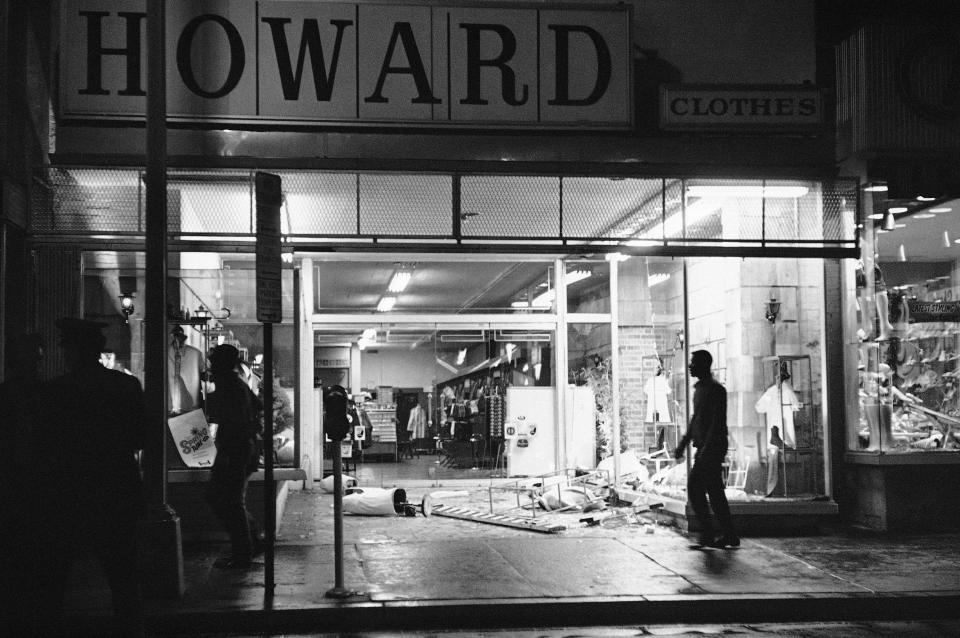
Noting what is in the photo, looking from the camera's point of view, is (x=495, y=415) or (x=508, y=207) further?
(x=495, y=415)

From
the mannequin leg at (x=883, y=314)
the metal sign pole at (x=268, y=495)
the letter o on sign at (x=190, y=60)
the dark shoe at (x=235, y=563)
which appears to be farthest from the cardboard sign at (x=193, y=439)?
the mannequin leg at (x=883, y=314)

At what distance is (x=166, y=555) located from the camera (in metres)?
8.10

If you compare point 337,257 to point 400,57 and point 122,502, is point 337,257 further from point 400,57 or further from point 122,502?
point 122,502

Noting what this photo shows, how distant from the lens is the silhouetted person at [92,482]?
596cm

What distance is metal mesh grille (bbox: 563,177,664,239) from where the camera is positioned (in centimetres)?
1085

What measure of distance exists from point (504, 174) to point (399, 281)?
8.04 meters

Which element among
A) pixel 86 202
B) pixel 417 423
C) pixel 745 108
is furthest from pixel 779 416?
pixel 417 423

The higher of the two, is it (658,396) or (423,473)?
(658,396)

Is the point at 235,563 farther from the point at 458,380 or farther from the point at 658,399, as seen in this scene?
the point at 458,380

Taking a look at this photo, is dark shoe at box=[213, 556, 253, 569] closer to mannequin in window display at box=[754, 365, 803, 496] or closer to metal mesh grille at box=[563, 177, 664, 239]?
metal mesh grille at box=[563, 177, 664, 239]

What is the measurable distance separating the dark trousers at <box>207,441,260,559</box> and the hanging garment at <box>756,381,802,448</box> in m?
5.99

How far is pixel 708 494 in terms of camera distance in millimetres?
10742

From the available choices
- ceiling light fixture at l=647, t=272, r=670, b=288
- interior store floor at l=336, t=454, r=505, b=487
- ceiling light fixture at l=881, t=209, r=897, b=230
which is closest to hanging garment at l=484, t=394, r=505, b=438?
interior store floor at l=336, t=454, r=505, b=487

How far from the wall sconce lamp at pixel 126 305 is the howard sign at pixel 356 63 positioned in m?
2.01
